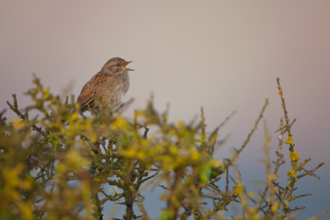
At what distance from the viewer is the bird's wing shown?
18.8 feet

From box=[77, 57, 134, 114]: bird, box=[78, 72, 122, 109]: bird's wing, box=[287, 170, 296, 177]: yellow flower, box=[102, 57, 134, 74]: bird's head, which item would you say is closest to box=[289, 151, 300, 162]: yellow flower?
box=[287, 170, 296, 177]: yellow flower

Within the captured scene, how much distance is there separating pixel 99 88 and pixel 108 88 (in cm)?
19

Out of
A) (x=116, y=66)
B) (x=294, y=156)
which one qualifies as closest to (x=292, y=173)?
(x=294, y=156)

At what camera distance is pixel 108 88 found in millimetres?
5930

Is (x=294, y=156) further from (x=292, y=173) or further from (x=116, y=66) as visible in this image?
(x=116, y=66)

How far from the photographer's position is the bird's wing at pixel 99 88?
574 cm

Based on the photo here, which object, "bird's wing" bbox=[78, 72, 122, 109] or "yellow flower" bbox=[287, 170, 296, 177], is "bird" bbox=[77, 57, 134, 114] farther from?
"yellow flower" bbox=[287, 170, 296, 177]

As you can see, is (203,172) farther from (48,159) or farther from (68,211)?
(48,159)

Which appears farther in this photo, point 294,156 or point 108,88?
point 108,88

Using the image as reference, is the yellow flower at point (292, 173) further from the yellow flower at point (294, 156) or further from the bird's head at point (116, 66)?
the bird's head at point (116, 66)

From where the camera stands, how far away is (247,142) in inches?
45.5

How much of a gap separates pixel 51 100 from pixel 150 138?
444mm

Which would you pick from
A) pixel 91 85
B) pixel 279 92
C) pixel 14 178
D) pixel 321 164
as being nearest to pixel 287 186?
pixel 321 164

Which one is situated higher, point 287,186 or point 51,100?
point 51,100
